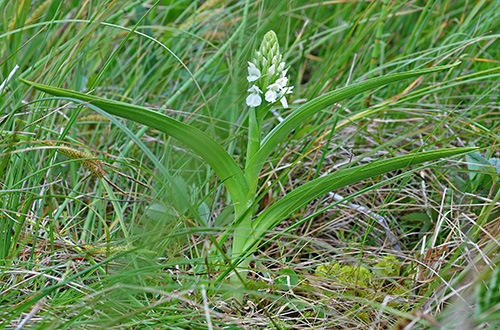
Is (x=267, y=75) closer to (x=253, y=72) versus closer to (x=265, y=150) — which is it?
(x=253, y=72)

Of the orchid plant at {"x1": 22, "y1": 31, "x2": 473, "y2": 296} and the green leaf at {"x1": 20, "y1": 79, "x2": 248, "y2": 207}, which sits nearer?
the green leaf at {"x1": 20, "y1": 79, "x2": 248, "y2": 207}

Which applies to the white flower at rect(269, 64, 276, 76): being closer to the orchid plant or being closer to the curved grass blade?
the orchid plant

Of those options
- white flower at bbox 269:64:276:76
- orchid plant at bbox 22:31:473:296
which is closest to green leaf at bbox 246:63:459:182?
orchid plant at bbox 22:31:473:296

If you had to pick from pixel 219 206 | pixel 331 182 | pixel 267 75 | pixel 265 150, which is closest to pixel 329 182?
pixel 331 182

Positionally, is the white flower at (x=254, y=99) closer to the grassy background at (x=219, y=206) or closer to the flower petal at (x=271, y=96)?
the flower petal at (x=271, y=96)

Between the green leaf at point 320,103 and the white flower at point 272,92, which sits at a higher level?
the white flower at point 272,92

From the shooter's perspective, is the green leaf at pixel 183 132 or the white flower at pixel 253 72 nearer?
the green leaf at pixel 183 132

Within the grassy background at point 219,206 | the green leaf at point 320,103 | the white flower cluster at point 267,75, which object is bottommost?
the grassy background at point 219,206

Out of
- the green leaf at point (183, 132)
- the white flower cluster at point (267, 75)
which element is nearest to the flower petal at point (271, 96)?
the white flower cluster at point (267, 75)
